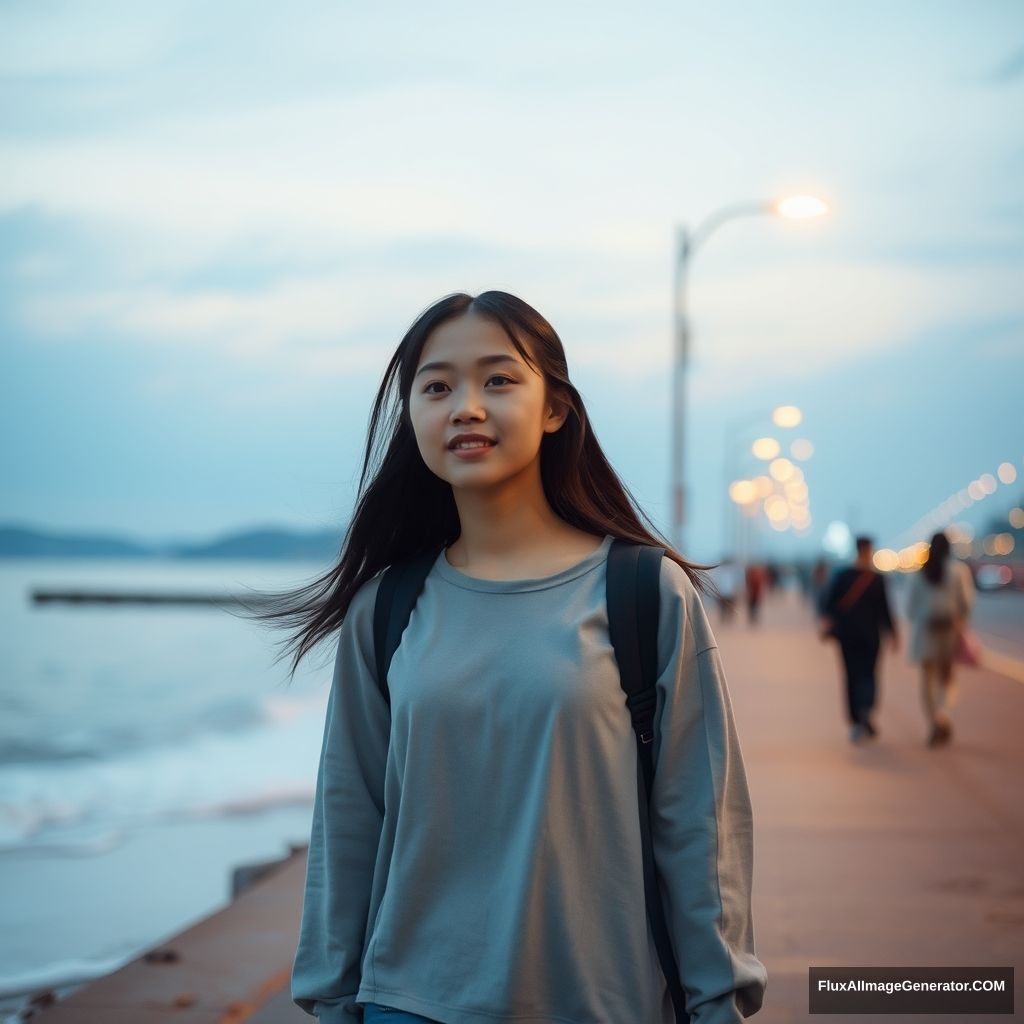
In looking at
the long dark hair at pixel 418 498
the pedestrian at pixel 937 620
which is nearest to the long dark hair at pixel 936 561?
the pedestrian at pixel 937 620

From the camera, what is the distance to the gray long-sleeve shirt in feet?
7.76

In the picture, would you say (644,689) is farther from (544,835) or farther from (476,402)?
(476,402)

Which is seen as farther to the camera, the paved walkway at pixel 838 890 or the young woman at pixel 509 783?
the paved walkway at pixel 838 890

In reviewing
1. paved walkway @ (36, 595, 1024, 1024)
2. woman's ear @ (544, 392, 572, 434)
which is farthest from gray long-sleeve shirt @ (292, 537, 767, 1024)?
paved walkway @ (36, 595, 1024, 1024)

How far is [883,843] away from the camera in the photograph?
26.5 ft

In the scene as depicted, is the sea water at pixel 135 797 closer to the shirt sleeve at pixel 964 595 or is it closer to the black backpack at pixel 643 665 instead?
the black backpack at pixel 643 665

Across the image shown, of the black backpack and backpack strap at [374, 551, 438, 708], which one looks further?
backpack strap at [374, 551, 438, 708]

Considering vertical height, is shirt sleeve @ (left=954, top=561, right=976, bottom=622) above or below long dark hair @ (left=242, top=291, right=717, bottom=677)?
below

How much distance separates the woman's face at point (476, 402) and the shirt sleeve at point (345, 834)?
0.35 m

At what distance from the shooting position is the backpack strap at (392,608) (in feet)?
8.68

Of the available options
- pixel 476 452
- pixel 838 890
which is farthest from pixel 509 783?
pixel 838 890

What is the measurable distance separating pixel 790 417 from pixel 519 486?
41898 millimetres

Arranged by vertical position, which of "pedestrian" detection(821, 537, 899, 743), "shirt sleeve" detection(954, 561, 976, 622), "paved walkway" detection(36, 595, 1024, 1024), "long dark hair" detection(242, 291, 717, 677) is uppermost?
"long dark hair" detection(242, 291, 717, 677)

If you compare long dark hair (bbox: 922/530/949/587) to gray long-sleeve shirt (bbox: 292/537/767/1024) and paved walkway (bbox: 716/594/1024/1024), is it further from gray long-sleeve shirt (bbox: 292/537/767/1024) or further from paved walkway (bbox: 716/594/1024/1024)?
gray long-sleeve shirt (bbox: 292/537/767/1024)
